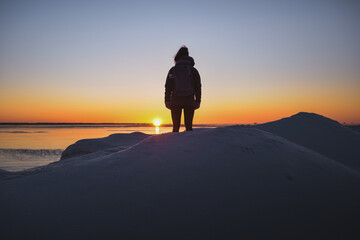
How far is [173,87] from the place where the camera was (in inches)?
155

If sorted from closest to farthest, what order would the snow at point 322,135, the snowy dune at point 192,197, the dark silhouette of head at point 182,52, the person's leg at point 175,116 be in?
the snowy dune at point 192,197 → the person's leg at point 175,116 → the dark silhouette of head at point 182,52 → the snow at point 322,135

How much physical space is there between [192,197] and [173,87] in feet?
8.14

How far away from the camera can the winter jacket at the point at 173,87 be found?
3.87 meters

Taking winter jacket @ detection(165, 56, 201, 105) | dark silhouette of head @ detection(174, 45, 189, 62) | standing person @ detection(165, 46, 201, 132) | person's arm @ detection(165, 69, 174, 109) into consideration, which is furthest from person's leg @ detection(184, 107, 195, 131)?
dark silhouette of head @ detection(174, 45, 189, 62)

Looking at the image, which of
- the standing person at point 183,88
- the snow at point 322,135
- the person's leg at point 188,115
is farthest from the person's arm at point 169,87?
the snow at point 322,135

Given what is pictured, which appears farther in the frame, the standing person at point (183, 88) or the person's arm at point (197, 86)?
the person's arm at point (197, 86)

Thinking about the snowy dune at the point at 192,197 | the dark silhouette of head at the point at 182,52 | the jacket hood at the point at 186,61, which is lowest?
the snowy dune at the point at 192,197

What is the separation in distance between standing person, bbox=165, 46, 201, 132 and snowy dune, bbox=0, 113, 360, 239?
160cm

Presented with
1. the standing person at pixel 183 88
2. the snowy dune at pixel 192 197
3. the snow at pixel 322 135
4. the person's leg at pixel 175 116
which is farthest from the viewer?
the snow at pixel 322 135

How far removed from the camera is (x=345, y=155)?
484cm

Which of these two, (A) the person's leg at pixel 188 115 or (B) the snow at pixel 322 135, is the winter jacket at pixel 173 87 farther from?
(B) the snow at pixel 322 135

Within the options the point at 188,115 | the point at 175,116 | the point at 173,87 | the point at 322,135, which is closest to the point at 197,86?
the point at 173,87

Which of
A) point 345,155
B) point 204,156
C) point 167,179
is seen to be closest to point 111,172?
point 167,179

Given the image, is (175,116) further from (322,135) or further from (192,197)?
(322,135)
